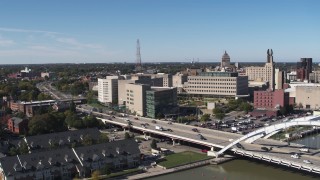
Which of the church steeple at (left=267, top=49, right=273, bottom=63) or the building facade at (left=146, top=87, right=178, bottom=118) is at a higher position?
the church steeple at (left=267, top=49, right=273, bottom=63)

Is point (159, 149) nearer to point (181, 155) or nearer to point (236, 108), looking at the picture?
point (181, 155)

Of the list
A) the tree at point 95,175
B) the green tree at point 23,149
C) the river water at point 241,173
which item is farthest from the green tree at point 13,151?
the river water at point 241,173

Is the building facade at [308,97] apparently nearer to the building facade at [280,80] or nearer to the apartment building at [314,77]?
the building facade at [280,80]

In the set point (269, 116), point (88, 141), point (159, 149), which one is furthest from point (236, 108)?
point (88, 141)

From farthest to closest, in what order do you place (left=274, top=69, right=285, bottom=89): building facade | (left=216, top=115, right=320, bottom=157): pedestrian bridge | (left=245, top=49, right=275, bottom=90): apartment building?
(left=245, top=49, right=275, bottom=90): apartment building, (left=274, top=69, right=285, bottom=89): building facade, (left=216, top=115, right=320, bottom=157): pedestrian bridge

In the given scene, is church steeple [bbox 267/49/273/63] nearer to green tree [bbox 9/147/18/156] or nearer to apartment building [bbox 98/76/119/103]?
apartment building [bbox 98/76/119/103]

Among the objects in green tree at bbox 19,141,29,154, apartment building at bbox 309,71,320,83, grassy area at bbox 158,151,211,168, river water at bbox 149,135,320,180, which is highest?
apartment building at bbox 309,71,320,83

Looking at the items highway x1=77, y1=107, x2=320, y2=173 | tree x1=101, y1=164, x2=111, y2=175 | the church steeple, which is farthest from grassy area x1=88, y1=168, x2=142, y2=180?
the church steeple
